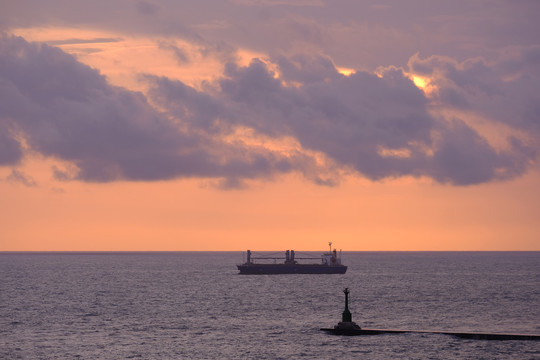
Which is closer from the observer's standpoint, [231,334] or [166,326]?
[231,334]

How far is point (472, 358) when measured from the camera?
61688 mm

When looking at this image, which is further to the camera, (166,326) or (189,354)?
(166,326)

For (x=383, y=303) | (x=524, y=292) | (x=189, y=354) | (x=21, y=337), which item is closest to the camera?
(x=189, y=354)

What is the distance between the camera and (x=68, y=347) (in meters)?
69.4

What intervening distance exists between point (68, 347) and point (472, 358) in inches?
1323

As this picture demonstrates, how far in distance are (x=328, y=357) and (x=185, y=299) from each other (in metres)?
62.0

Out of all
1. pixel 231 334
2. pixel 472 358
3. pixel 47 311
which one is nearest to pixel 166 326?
pixel 231 334

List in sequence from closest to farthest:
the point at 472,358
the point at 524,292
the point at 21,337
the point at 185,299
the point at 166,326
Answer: the point at 472,358 < the point at 21,337 < the point at 166,326 < the point at 185,299 < the point at 524,292

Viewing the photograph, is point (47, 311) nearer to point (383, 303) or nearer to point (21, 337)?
point (21, 337)

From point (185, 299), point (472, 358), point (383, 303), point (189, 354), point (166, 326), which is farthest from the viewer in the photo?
point (185, 299)

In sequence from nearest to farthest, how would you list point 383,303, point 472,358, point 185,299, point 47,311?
point 472,358, point 47,311, point 383,303, point 185,299

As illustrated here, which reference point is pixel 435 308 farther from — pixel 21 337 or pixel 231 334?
pixel 21 337

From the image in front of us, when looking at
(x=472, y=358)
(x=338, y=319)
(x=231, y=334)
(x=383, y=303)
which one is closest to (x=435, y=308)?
(x=383, y=303)

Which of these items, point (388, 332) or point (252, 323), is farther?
point (252, 323)
